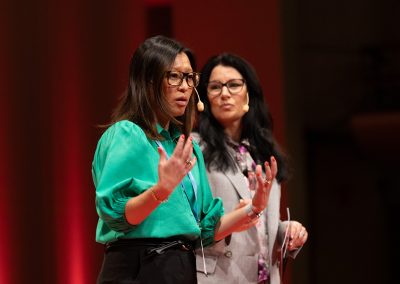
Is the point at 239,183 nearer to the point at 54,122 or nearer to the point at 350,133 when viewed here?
the point at 54,122

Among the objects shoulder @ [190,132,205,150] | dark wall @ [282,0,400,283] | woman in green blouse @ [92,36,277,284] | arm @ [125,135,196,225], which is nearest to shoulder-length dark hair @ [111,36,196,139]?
woman in green blouse @ [92,36,277,284]

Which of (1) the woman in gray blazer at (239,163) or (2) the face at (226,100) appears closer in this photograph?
(1) the woman in gray blazer at (239,163)

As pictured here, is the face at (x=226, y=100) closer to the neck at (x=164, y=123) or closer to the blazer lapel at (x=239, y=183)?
the blazer lapel at (x=239, y=183)

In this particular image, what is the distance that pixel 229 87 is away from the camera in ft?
10.2

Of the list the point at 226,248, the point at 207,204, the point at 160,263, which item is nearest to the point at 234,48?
the point at 226,248

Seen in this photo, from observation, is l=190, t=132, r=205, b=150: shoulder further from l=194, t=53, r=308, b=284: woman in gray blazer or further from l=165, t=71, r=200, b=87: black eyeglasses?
l=165, t=71, r=200, b=87: black eyeglasses

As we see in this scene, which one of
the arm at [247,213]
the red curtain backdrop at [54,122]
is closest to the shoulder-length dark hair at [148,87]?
the arm at [247,213]

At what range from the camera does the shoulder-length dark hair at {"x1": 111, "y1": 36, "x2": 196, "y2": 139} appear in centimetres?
222

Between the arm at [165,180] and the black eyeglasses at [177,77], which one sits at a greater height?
the black eyeglasses at [177,77]

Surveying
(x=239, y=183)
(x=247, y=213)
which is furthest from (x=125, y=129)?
(x=239, y=183)

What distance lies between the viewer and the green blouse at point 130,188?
207 cm

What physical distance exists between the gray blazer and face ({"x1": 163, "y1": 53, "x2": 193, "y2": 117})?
28.2 inches

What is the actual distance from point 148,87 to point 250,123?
1.00m

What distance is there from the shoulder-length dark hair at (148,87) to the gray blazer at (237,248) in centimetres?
71
